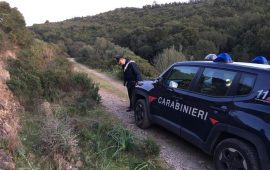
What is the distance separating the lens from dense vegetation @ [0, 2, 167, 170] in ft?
16.0

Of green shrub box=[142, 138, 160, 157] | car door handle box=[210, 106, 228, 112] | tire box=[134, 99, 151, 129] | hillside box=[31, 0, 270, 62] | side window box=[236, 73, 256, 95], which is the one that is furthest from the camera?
hillside box=[31, 0, 270, 62]

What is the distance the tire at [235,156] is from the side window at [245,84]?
0.70 metres

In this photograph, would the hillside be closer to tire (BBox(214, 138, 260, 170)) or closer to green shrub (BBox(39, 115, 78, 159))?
tire (BBox(214, 138, 260, 170))

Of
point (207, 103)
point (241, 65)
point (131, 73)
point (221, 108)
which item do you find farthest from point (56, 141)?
point (131, 73)

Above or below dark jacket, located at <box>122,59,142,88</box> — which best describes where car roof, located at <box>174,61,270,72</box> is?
above

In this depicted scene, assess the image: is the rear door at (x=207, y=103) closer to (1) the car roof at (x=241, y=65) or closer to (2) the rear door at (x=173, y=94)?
(1) the car roof at (x=241, y=65)

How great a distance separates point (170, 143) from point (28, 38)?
7.88m

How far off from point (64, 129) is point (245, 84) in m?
2.79

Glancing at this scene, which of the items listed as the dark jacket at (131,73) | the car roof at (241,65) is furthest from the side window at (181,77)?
the dark jacket at (131,73)

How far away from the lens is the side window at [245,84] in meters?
4.63

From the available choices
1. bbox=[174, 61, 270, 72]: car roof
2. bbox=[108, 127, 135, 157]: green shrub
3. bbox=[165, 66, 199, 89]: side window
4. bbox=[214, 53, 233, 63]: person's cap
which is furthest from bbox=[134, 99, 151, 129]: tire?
bbox=[214, 53, 233, 63]: person's cap

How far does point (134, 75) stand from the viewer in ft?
29.7

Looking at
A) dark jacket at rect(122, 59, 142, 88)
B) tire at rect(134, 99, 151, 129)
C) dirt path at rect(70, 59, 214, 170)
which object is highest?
dark jacket at rect(122, 59, 142, 88)

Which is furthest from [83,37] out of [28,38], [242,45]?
[28,38]
